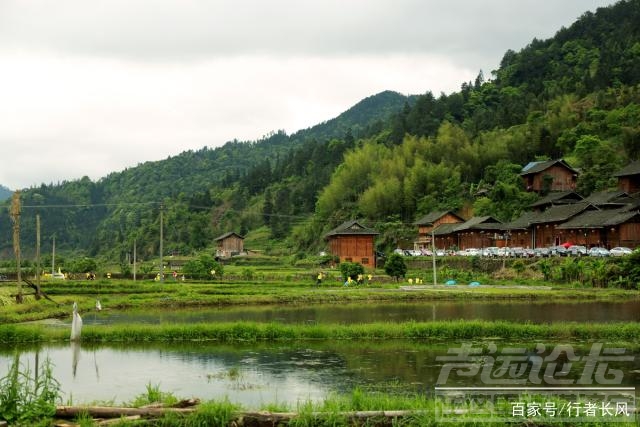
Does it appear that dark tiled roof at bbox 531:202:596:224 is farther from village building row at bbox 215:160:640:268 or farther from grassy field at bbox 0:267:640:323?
grassy field at bbox 0:267:640:323

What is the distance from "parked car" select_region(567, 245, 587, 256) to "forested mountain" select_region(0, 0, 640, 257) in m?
20.3

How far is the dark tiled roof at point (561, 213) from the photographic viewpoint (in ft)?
192

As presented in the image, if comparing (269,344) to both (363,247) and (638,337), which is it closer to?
(638,337)

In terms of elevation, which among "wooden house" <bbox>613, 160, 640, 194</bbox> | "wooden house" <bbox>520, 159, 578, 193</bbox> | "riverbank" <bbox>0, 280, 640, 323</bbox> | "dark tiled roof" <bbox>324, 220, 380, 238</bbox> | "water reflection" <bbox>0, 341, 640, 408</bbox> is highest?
"wooden house" <bbox>520, 159, 578, 193</bbox>

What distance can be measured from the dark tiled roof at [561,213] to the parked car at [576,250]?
4448mm

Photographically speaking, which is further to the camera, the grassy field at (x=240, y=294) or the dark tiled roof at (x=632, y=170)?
the dark tiled roof at (x=632, y=170)

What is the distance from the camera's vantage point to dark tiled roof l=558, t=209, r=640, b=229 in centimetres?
5253

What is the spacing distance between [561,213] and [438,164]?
33116mm

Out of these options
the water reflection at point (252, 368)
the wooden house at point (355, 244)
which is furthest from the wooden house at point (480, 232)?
the water reflection at point (252, 368)

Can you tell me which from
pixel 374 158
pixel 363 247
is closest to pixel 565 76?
pixel 374 158

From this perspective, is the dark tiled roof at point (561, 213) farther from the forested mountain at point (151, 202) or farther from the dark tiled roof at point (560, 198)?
the forested mountain at point (151, 202)

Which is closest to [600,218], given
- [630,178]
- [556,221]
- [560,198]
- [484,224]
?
[556,221]

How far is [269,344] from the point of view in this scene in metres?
22.5

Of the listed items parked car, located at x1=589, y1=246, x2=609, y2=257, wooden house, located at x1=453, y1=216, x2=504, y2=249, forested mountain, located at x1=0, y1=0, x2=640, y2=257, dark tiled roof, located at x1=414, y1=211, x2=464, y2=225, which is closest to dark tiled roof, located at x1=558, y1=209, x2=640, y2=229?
parked car, located at x1=589, y1=246, x2=609, y2=257
